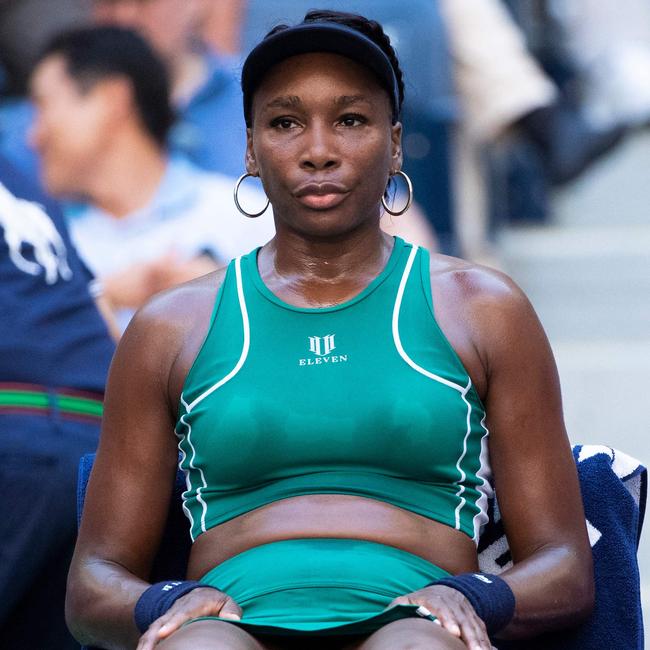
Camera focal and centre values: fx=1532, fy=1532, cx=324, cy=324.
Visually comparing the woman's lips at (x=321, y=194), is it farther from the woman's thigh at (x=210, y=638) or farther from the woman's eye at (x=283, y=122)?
the woman's thigh at (x=210, y=638)

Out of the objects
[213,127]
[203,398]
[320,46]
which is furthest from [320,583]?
[213,127]

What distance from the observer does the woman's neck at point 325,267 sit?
2631 millimetres

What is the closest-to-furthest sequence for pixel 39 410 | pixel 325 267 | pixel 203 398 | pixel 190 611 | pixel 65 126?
pixel 190 611 < pixel 203 398 < pixel 325 267 < pixel 39 410 < pixel 65 126

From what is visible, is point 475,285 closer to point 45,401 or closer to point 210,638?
point 210,638

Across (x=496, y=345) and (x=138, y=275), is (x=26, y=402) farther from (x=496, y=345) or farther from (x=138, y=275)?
(x=138, y=275)

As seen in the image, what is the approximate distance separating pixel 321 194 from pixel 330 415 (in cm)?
38

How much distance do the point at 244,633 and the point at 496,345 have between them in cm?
64

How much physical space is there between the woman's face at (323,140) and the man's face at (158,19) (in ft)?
10.4

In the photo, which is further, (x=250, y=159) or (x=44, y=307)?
(x=44, y=307)

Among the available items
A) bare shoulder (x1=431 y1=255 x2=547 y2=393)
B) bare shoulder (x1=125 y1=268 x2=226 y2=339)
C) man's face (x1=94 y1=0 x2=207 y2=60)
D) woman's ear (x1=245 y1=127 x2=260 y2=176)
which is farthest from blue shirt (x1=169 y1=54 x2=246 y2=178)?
bare shoulder (x1=431 y1=255 x2=547 y2=393)

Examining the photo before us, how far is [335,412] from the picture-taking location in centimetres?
244

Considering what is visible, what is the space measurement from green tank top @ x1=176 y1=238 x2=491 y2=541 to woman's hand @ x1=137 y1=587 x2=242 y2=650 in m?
0.21

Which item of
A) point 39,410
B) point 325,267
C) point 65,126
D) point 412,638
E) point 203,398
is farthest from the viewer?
point 65,126

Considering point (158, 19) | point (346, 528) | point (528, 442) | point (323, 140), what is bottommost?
point (346, 528)
